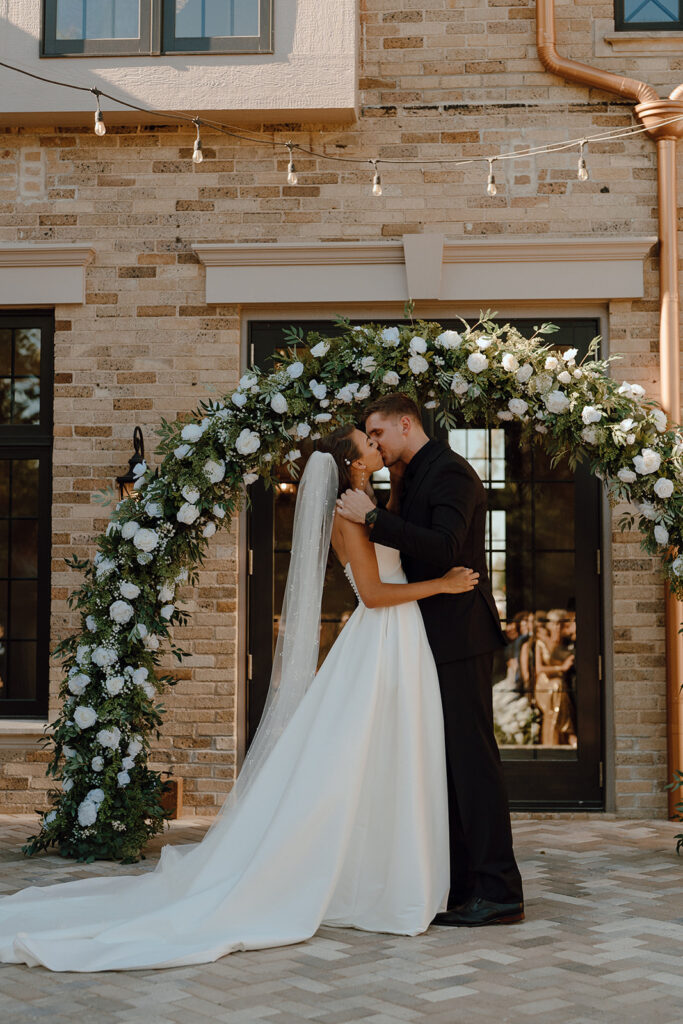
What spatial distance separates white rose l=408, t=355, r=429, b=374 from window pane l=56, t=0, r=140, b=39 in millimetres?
2997

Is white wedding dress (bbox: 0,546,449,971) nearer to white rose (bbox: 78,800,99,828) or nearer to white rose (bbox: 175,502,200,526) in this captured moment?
white rose (bbox: 78,800,99,828)

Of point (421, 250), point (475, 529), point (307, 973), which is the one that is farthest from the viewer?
point (421, 250)

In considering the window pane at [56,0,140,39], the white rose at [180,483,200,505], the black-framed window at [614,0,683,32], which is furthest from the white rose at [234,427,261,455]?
the black-framed window at [614,0,683,32]

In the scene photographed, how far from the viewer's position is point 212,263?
6.80 metres

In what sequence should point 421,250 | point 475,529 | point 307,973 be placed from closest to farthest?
point 307,973
point 475,529
point 421,250

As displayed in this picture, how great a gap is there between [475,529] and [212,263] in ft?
9.82

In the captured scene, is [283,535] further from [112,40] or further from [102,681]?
[112,40]

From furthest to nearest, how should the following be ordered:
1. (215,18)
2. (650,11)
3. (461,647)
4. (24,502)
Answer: (24,502) < (650,11) < (215,18) < (461,647)

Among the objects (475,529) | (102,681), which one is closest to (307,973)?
(475,529)

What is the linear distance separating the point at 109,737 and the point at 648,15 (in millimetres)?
5241

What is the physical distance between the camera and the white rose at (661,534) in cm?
530

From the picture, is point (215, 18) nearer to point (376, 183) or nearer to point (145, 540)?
point (376, 183)

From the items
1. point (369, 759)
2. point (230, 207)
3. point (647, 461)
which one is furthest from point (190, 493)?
point (230, 207)

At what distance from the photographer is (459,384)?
5297mm
